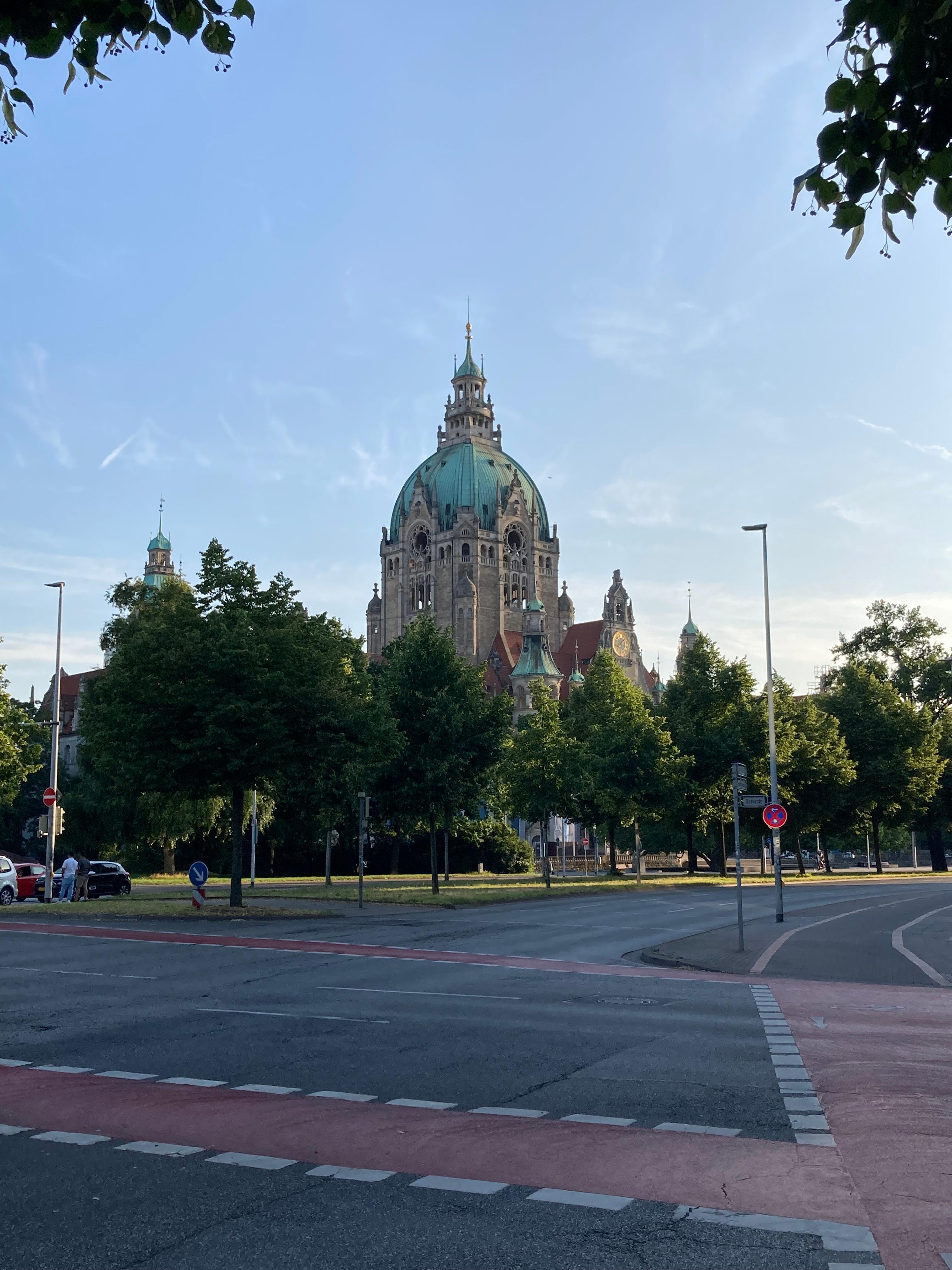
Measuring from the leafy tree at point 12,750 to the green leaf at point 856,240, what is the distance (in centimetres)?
4153

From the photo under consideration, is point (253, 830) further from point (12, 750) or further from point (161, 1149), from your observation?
point (161, 1149)

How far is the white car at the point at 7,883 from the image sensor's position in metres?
35.6

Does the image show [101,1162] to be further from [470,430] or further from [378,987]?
[470,430]

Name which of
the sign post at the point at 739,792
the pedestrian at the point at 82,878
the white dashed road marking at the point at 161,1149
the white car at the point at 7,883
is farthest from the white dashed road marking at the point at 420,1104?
the white car at the point at 7,883

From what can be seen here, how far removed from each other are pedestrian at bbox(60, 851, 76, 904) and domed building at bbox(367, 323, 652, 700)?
98.9 m

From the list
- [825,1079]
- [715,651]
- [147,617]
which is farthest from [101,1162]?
[715,651]

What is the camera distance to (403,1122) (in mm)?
7445

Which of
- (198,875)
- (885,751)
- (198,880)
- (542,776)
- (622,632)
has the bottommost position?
(198,880)

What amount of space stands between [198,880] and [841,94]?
26.6 m

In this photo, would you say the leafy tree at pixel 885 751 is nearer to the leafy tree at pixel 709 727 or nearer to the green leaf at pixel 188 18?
the leafy tree at pixel 709 727

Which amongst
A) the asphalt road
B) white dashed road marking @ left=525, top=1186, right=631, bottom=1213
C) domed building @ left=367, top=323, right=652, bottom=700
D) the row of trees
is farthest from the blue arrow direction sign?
domed building @ left=367, top=323, right=652, bottom=700

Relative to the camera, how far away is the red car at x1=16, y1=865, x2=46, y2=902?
127 ft

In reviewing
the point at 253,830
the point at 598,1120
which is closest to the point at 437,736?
the point at 253,830

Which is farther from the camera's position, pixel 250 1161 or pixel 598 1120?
pixel 598 1120
